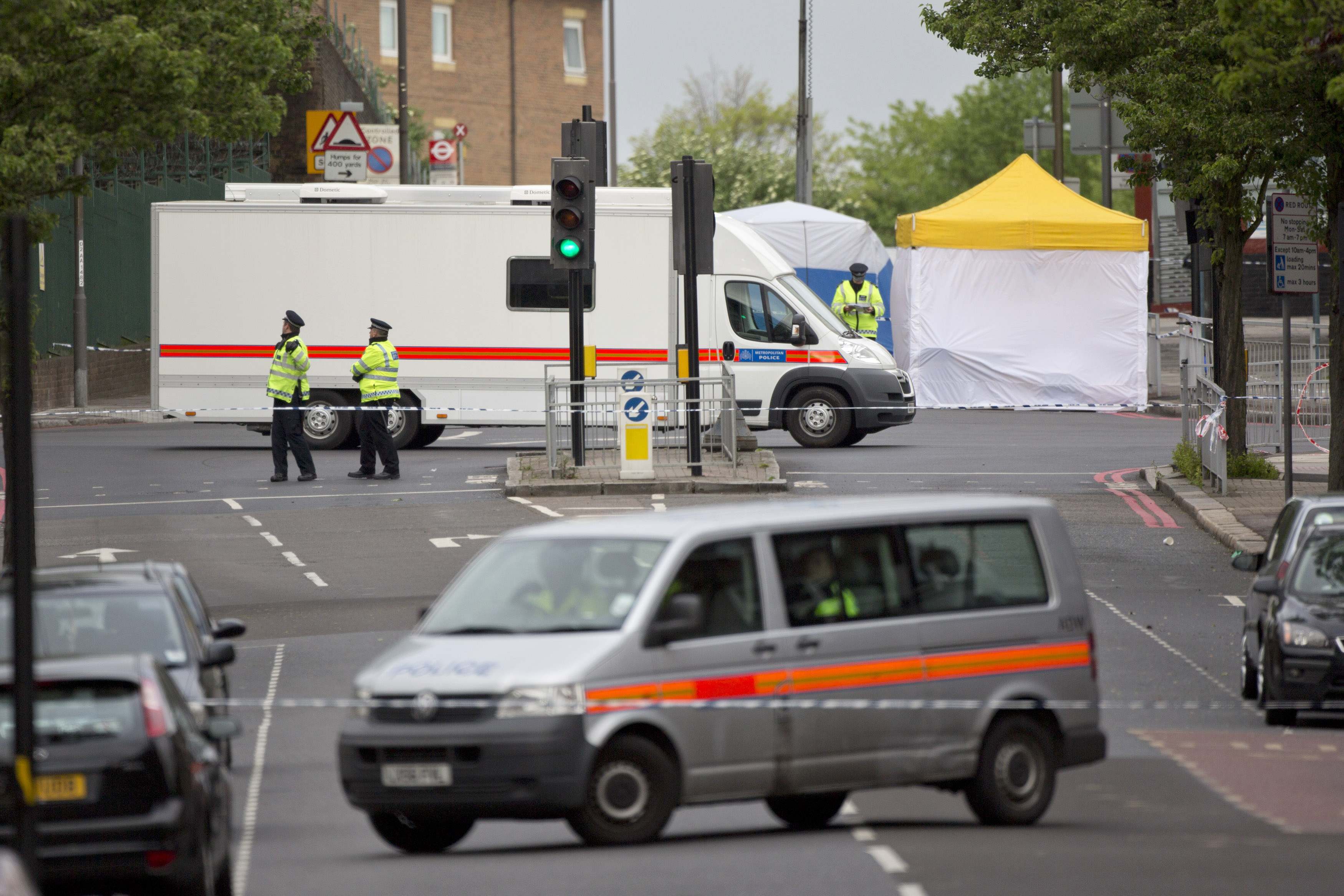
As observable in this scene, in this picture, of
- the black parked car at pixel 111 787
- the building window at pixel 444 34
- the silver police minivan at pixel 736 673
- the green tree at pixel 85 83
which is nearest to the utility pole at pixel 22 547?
the black parked car at pixel 111 787

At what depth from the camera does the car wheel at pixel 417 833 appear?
8.95 meters

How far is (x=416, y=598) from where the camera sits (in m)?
16.2

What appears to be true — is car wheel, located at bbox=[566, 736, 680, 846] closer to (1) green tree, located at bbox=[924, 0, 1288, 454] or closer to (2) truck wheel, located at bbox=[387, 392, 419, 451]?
(1) green tree, located at bbox=[924, 0, 1288, 454]

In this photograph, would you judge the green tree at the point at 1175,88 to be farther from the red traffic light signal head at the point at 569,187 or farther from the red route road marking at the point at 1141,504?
the red traffic light signal head at the point at 569,187

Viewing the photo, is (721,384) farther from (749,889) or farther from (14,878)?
(14,878)

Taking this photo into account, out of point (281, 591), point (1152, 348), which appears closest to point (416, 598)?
point (281, 591)

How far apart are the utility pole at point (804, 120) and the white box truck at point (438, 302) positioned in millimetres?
16955

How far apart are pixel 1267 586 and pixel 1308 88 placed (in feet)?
20.4

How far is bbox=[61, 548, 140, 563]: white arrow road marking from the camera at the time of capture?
17.7 m

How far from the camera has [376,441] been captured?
2333cm

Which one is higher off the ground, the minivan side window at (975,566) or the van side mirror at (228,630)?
the minivan side window at (975,566)

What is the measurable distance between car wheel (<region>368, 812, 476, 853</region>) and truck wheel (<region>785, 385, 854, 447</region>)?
17889 millimetres

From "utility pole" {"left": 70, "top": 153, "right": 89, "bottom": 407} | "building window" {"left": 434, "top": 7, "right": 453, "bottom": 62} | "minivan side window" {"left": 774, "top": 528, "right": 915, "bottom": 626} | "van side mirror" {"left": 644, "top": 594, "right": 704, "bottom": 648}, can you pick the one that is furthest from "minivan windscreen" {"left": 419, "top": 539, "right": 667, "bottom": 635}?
"building window" {"left": 434, "top": 7, "right": 453, "bottom": 62}

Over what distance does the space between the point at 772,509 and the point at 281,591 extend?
8.26m
